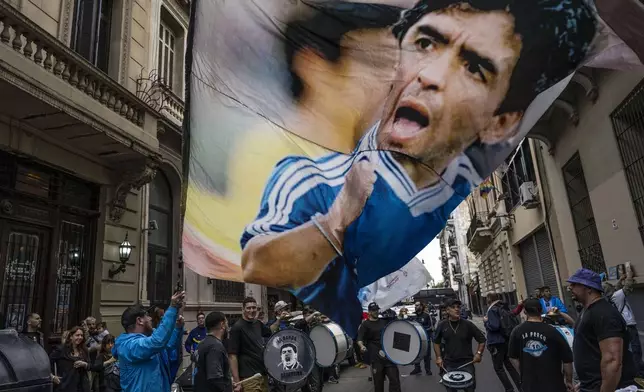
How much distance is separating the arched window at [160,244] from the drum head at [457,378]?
8.03 meters

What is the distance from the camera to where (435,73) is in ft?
13.2

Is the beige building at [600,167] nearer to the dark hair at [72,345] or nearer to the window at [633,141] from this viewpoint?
the window at [633,141]

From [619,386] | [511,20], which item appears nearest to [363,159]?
[511,20]

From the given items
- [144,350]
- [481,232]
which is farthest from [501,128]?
[481,232]

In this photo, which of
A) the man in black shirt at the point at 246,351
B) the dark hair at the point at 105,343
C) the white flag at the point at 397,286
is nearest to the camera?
the man in black shirt at the point at 246,351

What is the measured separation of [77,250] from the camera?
9602 millimetres

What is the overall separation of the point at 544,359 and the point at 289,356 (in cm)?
311

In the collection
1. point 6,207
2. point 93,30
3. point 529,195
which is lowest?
point 6,207

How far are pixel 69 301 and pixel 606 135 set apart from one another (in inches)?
428

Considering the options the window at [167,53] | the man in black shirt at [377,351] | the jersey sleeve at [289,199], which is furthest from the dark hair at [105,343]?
the window at [167,53]

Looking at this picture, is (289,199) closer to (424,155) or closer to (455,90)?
(424,155)

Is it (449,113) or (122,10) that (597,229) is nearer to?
(449,113)

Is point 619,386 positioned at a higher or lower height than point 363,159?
lower

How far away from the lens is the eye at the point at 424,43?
417 cm
